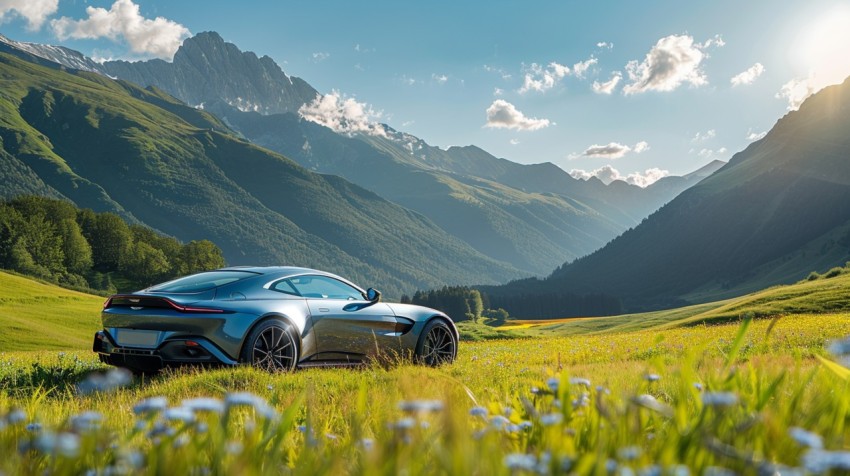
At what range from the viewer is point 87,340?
4559cm

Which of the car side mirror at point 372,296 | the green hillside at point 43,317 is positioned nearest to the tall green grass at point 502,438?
the car side mirror at point 372,296

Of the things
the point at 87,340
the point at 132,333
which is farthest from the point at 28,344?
the point at 132,333

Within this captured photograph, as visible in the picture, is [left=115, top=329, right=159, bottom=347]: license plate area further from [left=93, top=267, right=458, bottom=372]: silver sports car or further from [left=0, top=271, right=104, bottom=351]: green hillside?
[left=0, top=271, right=104, bottom=351]: green hillside

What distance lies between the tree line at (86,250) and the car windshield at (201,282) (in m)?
87.6

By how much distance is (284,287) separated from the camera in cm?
998

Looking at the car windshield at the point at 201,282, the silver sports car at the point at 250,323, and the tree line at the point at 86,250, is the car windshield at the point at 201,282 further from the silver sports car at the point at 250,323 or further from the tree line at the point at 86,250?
the tree line at the point at 86,250

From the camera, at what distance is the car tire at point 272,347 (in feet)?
29.7

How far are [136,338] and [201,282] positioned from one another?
4.11ft

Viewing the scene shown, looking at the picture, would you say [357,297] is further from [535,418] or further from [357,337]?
[535,418]

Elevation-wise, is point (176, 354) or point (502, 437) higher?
point (502, 437)

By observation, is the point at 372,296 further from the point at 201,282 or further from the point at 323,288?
the point at 201,282

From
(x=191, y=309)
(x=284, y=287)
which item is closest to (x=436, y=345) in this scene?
(x=284, y=287)

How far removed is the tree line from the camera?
286 ft

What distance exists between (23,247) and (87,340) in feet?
171
